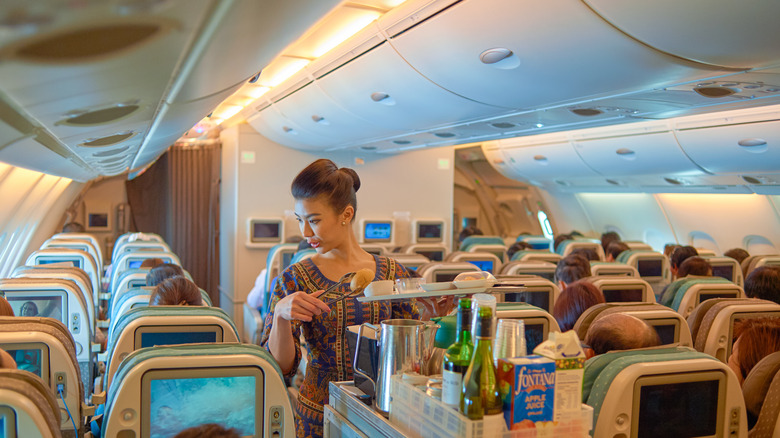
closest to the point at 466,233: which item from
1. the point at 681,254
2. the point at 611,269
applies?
the point at 681,254

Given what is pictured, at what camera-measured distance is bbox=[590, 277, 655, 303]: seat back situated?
15.0 feet

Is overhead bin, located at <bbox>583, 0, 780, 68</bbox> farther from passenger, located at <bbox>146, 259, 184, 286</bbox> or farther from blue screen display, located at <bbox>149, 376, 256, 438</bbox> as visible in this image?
passenger, located at <bbox>146, 259, 184, 286</bbox>

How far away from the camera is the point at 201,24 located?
1.33 m

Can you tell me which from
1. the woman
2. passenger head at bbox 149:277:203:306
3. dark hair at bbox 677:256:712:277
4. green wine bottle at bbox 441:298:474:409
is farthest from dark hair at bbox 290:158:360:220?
dark hair at bbox 677:256:712:277

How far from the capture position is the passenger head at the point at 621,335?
2.59 m

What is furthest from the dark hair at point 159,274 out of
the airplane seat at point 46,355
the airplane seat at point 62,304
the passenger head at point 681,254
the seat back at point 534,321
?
the passenger head at point 681,254

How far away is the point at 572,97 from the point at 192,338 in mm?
2614

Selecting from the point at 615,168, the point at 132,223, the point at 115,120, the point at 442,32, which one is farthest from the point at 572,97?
the point at 132,223

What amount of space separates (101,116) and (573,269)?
3814 mm

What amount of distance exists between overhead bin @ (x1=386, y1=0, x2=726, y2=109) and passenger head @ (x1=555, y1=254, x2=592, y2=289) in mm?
1568

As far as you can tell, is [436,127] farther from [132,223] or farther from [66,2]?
[132,223]

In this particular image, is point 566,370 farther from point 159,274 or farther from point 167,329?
point 159,274

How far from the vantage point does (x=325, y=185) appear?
2289 millimetres

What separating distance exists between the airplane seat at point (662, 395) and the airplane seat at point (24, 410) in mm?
1413
